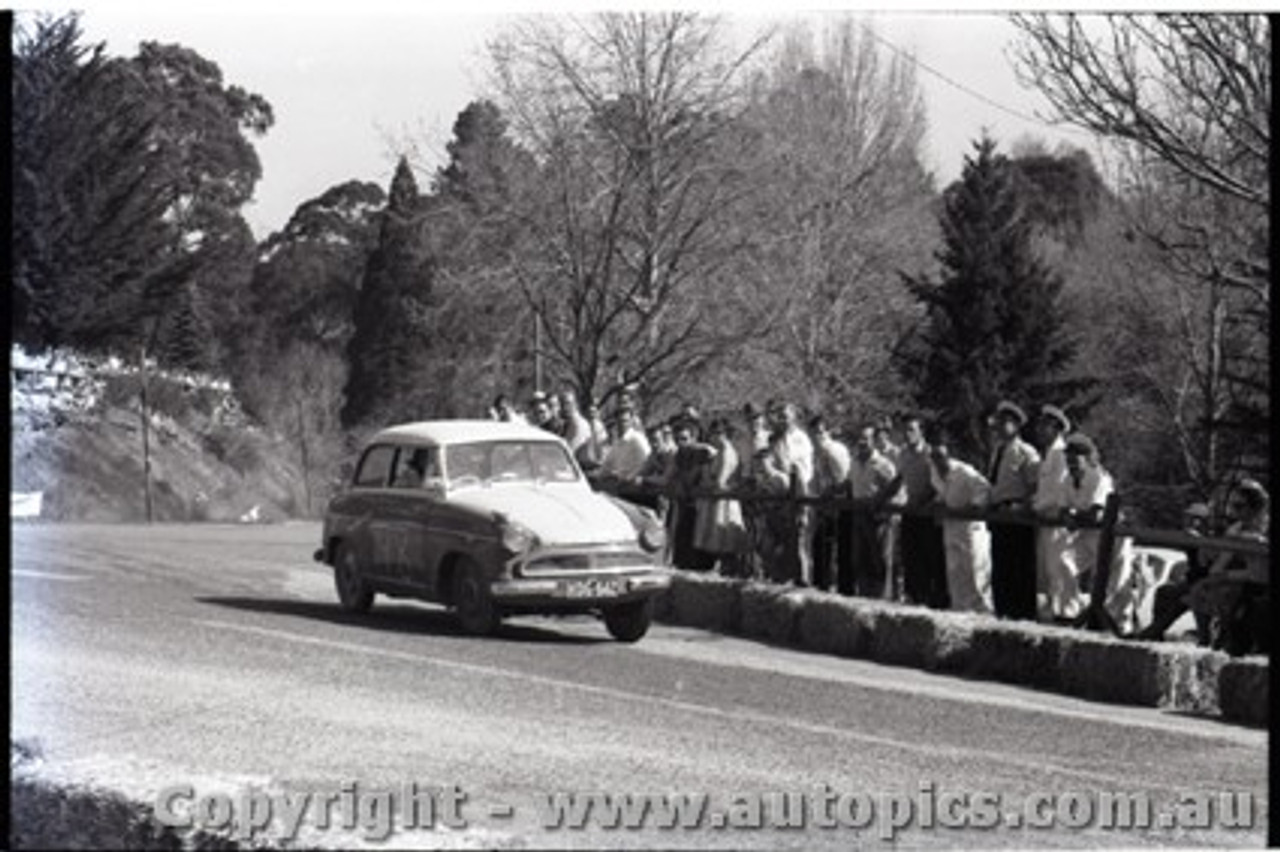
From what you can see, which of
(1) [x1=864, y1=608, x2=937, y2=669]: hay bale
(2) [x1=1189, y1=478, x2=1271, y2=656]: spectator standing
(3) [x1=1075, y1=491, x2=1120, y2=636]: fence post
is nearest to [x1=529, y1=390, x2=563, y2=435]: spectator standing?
(1) [x1=864, y1=608, x2=937, y2=669]: hay bale

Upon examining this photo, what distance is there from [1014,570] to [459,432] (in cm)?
505

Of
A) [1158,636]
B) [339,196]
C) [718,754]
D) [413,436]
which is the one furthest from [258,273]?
[1158,636]

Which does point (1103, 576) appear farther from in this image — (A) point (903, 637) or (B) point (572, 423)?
(B) point (572, 423)

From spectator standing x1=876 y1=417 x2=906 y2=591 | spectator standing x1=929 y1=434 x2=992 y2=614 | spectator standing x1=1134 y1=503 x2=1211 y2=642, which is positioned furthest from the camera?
spectator standing x1=876 y1=417 x2=906 y2=591

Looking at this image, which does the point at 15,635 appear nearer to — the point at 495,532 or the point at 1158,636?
the point at 495,532

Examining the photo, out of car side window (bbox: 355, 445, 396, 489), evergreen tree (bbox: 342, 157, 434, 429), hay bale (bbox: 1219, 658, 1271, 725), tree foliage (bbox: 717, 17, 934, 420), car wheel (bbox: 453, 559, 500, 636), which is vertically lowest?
hay bale (bbox: 1219, 658, 1271, 725)

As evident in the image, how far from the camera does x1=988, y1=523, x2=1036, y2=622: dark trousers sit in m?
14.6

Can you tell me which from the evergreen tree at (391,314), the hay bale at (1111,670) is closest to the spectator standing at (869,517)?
the hay bale at (1111,670)

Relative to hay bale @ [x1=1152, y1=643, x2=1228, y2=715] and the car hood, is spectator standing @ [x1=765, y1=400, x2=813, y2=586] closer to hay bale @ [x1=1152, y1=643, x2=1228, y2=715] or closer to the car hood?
the car hood

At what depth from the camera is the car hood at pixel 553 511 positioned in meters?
12.7

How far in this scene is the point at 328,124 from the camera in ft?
33.2

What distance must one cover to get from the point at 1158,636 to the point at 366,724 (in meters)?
5.95

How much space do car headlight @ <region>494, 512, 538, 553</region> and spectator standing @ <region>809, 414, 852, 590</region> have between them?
103 inches

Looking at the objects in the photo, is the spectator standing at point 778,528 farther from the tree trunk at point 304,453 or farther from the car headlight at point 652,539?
the tree trunk at point 304,453
